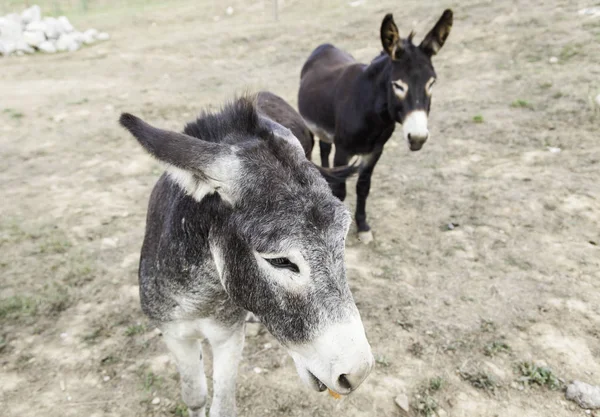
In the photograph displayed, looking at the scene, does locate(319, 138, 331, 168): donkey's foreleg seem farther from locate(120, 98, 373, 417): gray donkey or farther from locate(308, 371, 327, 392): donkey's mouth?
locate(308, 371, 327, 392): donkey's mouth

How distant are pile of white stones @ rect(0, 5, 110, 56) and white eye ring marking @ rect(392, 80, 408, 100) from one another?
13708 millimetres

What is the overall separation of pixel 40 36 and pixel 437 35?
48.5ft

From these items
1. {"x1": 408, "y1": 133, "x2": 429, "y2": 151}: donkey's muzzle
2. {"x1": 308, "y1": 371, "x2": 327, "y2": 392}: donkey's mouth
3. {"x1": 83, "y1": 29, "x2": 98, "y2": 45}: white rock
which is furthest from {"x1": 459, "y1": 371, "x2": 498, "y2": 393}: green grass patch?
{"x1": 83, "y1": 29, "x2": 98, "y2": 45}: white rock

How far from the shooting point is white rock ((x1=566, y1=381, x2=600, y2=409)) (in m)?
2.69

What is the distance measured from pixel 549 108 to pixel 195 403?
276 inches

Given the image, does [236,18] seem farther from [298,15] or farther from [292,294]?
[292,294]

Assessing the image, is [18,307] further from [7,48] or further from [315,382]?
[7,48]

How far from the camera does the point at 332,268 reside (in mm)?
1574

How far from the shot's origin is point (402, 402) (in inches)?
112

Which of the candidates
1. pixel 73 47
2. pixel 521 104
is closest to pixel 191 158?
pixel 521 104

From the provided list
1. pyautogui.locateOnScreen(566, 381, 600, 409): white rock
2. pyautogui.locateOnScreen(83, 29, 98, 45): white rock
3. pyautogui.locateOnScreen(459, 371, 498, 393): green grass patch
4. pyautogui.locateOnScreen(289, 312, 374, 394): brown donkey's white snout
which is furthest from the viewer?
pyautogui.locateOnScreen(83, 29, 98, 45): white rock

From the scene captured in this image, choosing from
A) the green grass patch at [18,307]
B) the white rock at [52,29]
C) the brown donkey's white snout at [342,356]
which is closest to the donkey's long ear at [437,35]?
the brown donkey's white snout at [342,356]

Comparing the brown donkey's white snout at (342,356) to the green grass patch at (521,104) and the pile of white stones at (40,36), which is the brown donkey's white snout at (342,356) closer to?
the green grass patch at (521,104)

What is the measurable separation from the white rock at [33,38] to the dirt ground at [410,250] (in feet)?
15.3
